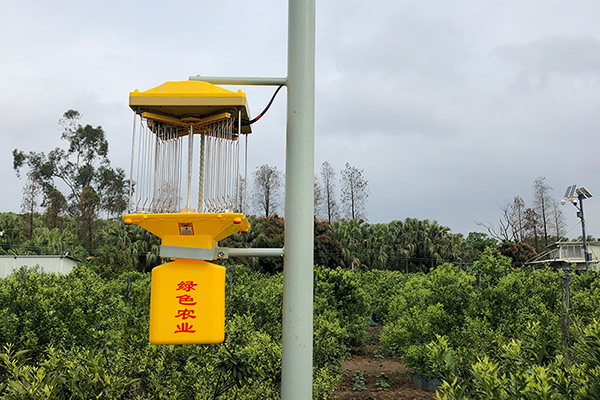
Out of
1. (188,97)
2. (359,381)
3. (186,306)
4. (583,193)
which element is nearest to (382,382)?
(359,381)

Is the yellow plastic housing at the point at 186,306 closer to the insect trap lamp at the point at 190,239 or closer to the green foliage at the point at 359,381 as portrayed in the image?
the insect trap lamp at the point at 190,239

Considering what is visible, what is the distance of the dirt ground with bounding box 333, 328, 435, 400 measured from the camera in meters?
6.88

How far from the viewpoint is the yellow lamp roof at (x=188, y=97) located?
1738 millimetres

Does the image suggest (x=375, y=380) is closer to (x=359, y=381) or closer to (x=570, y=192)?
(x=359, y=381)

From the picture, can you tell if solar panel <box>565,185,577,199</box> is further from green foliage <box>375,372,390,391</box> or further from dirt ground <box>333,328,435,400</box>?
green foliage <box>375,372,390,391</box>

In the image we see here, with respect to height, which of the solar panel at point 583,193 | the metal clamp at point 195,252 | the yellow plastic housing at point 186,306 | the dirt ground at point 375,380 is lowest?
the dirt ground at point 375,380

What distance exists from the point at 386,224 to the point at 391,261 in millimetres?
2860

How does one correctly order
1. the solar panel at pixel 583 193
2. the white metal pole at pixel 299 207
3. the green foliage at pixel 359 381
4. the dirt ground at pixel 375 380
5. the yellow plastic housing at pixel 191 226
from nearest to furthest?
the white metal pole at pixel 299 207 < the yellow plastic housing at pixel 191 226 < the dirt ground at pixel 375 380 < the green foliage at pixel 359 381 < the solar panel at pixel 583 193

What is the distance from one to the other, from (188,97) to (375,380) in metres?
7.32

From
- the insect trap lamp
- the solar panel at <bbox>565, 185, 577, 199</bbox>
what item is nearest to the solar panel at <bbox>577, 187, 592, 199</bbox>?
the solar panel at <bbox>565, 185, 577, 199</bbox>

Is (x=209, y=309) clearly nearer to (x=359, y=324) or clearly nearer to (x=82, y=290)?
(x=82, y=290)

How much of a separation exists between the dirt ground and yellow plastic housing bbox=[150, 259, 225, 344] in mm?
4674

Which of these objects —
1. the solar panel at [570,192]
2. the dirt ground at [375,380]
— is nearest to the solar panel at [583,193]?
the solar panel at [570,192]

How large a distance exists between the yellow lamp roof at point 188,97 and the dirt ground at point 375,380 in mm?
5032
